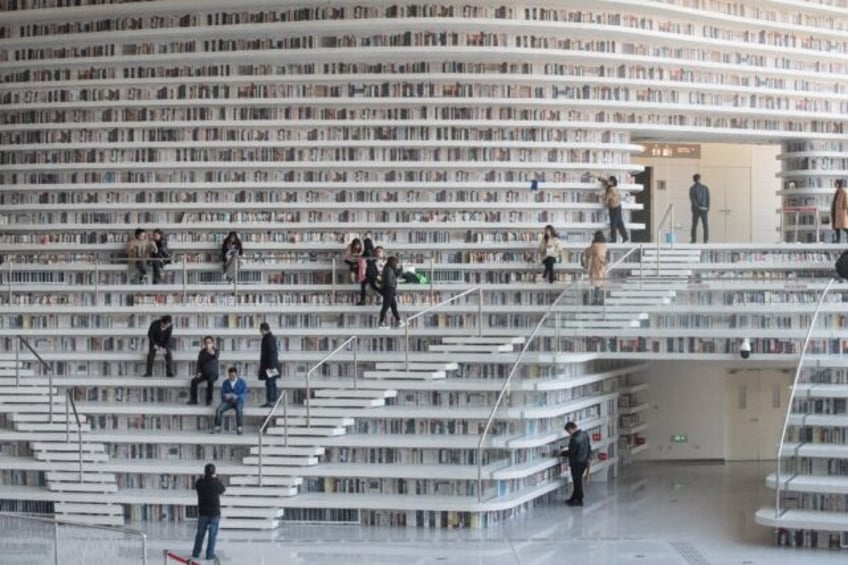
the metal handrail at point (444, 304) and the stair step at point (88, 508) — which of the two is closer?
the stair step at point (88, 508)

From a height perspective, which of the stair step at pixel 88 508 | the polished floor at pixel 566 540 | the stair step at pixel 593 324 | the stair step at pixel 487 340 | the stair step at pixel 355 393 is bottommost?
the polished floor at pixel 566 540

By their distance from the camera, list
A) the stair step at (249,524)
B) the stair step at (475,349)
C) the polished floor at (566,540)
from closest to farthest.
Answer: the polished floor at (566,540) → the stair step at (249,524) → the stair step at (475,349)

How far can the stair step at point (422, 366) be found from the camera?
1861 cm

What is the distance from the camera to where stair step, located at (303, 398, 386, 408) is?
18125 millimetres

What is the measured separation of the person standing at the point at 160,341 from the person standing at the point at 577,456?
14.2 ft

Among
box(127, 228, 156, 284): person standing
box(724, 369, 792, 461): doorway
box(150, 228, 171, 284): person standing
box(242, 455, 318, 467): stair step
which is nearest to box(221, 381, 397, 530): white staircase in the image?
box(242, 455, 318, 467): stair step

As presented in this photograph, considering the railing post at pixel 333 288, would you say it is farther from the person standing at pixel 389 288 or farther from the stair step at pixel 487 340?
the stair step at pixel 487 340

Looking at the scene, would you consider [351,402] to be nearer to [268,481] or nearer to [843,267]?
[268,481]

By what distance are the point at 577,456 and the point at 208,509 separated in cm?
406

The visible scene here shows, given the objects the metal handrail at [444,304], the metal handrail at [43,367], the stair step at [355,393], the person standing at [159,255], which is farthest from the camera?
the person standing at [159,255]

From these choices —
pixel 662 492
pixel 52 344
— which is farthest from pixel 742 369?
pixel 52 344

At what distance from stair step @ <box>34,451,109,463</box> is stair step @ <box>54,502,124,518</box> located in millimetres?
528

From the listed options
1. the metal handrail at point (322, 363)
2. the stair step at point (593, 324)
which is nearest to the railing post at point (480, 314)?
the stair step at point (593, 324)

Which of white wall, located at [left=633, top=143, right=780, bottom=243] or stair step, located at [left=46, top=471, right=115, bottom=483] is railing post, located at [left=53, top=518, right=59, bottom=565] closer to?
stair step, located at [left=46, top=471, right=115, bottom=483]
